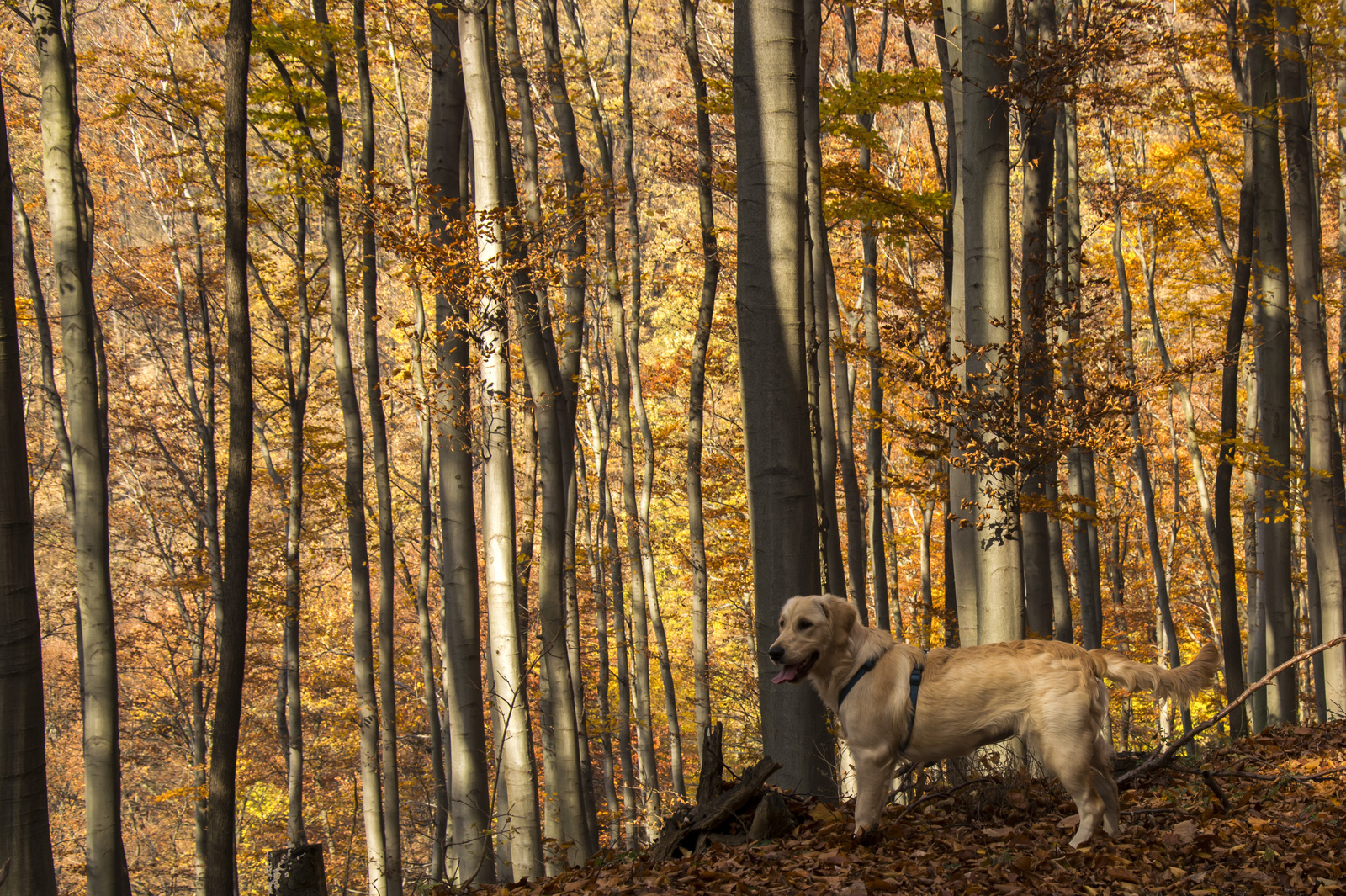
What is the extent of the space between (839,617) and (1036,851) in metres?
1.31

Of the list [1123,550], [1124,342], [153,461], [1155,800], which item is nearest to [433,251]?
[1155,800]

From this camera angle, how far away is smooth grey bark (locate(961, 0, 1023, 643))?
6719 mm

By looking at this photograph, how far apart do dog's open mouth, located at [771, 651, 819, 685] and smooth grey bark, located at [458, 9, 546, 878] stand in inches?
158

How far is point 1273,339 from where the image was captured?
11922mm

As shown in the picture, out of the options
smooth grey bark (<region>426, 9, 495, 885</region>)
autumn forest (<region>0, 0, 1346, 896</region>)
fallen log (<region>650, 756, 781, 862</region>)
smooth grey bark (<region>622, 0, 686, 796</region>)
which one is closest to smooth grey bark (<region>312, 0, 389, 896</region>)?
autumn forest (<region>0, 0, 1346, 896</region>)

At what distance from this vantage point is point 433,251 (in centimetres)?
822

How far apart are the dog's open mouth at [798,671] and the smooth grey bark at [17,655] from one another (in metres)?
4.87

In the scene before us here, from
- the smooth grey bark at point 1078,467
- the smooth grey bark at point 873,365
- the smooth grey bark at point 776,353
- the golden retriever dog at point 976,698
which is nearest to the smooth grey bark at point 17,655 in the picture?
the smooth grey bark at point 776,353

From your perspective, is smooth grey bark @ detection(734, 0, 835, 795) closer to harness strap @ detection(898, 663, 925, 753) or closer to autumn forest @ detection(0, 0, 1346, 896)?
autumn forest @ detection(0, 0, 1346, 896)

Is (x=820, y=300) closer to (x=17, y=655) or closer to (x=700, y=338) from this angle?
(x=700, y=338)

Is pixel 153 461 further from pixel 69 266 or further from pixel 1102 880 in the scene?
pixel 1102 880

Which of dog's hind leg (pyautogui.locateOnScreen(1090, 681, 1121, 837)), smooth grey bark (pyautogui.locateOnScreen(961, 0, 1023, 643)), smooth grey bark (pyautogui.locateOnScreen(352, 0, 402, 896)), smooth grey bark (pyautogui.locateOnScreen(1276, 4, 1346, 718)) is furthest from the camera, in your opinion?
smooth grey bark (pyautogui.locateOnScreen(352, 0, 402, 896))

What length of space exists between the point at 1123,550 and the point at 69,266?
27618mm

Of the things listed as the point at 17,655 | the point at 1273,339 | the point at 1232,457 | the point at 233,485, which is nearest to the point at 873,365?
the point at 1232,457
